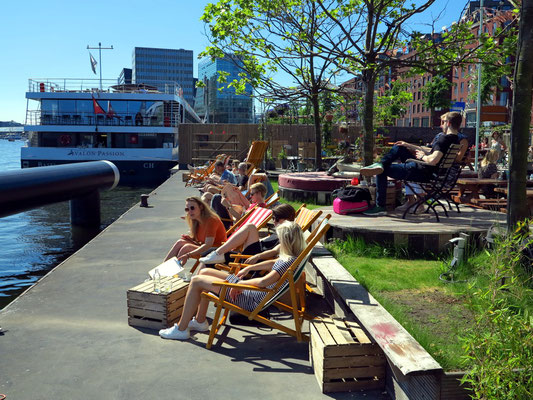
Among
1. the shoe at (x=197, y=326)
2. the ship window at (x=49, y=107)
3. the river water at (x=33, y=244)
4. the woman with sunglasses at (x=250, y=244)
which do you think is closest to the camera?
the shoe at (x=197, y=326)

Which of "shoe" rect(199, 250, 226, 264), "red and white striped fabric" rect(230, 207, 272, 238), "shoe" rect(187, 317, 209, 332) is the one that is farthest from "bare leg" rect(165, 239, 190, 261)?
"shoe" rect(187, 317, 209, 332)

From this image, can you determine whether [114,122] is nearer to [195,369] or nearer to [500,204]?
[500,204]

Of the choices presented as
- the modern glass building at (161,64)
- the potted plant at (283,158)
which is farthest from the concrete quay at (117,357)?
the modern glass building at (161,64)

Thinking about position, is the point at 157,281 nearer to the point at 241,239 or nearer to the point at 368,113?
the point at 241,239

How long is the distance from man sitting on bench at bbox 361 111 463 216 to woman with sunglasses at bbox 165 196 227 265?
7.38ft

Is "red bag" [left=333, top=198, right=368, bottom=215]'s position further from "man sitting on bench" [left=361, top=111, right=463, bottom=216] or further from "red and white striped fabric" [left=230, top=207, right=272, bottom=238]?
"red and white striped fabric" [left=230, top=207, right=272, bottom=238]

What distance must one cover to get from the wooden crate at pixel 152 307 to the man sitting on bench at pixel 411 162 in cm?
334

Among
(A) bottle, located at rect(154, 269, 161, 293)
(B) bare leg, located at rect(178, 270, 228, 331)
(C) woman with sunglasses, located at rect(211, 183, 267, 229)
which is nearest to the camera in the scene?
(B) bare leg, located at rect(178, 270, 228, 331)

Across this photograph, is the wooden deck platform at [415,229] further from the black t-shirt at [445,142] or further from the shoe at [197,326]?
the shoe at [197,326]

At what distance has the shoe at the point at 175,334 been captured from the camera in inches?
180

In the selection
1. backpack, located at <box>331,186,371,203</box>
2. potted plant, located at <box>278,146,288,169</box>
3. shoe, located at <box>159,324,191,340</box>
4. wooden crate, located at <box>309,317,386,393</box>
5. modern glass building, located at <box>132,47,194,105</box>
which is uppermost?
modern glass building, located at <box>132,47,194,105</box>

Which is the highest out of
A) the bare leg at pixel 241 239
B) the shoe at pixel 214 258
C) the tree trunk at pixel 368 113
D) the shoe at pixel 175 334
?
the tree trunk at pixel 368 113

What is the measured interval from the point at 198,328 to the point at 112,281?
220 centimetres

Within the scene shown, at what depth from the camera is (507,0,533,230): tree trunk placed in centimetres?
423
